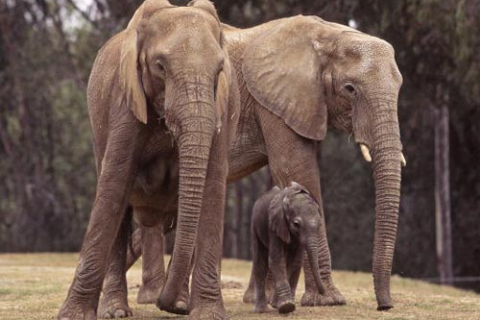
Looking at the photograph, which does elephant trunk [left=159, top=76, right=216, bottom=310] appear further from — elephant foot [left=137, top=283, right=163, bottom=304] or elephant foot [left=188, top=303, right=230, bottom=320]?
elephant foot [left=137, top=283, right=163, bottom=304]

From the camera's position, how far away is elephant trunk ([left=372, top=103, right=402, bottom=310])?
10484mm

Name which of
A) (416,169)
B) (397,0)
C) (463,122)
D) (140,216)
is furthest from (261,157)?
(416,169)

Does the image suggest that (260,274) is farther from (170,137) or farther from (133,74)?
(133,74)

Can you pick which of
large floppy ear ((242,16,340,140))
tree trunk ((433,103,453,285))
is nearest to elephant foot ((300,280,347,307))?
large floppy ear ((242,16,340,140))

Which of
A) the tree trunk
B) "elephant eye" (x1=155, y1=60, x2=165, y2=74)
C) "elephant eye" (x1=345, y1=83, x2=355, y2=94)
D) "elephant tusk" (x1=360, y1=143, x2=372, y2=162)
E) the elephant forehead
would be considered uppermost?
the tree trunk

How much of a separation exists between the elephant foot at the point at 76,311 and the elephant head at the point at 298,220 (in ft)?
5.58

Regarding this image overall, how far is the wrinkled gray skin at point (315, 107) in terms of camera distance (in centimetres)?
1099

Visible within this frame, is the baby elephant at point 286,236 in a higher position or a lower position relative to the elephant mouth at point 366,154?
lower

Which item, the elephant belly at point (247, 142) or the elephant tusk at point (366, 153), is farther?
the elephant belly at point (247, 142)

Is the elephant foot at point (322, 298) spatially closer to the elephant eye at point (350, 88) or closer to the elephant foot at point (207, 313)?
the elephant eye at point (350, 88)

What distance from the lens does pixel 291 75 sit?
12250 mm

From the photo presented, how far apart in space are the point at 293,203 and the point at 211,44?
1.74 metres

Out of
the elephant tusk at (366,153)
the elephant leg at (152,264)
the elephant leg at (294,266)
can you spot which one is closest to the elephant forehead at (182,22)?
the elephant leg at (294,266)

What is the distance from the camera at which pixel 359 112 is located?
1146cm
